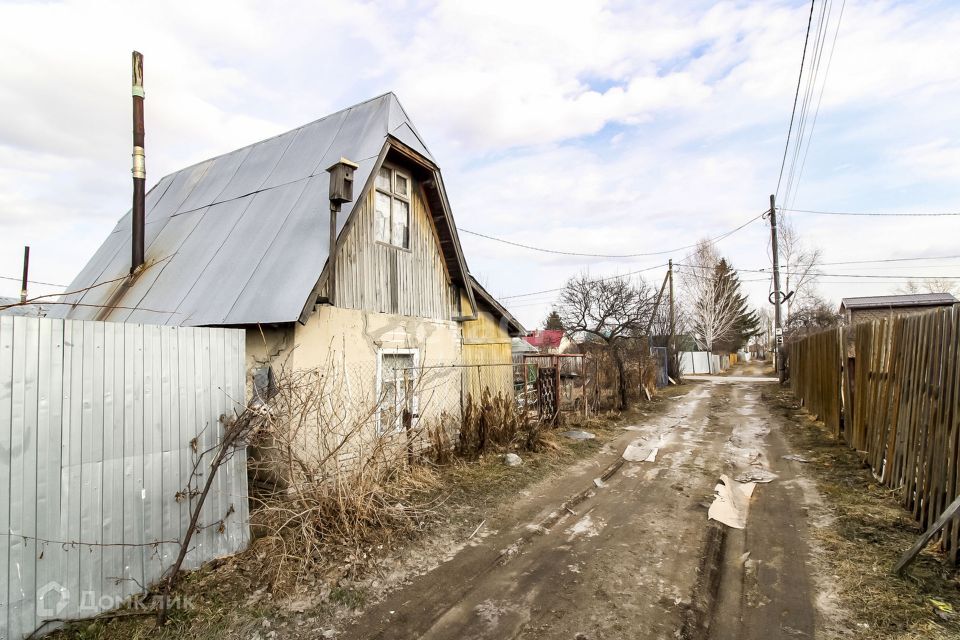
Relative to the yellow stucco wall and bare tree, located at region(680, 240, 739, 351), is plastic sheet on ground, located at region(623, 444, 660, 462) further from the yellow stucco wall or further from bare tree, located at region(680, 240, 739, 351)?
bare tree, located at region(680, 240, 739, 351)

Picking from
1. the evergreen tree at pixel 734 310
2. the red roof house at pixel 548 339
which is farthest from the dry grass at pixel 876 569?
the red roof house at pixel 548 339

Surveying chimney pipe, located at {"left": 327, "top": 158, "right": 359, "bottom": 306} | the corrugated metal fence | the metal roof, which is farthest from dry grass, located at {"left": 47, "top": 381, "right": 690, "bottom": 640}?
the metal roof

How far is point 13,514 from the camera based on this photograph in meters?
3.12

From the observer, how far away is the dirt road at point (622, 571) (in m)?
3.38

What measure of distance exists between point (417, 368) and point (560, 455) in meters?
3.15

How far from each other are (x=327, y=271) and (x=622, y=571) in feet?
16.0

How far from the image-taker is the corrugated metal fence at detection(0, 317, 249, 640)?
3.16 meters

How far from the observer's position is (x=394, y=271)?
7.96 meters

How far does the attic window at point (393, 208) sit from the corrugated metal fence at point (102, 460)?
151 inches

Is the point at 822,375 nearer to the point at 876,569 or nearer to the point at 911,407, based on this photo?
the point at 911,407

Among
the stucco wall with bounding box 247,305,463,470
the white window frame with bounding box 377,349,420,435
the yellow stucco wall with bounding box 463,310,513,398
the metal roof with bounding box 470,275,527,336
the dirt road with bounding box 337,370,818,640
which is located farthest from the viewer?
the metal roof with bounding box 470,275,527,336

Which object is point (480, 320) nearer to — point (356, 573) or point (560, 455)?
point (560, 455)

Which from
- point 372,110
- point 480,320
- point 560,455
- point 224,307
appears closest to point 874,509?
point 560,455

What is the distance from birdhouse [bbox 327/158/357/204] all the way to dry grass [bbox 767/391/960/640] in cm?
652
